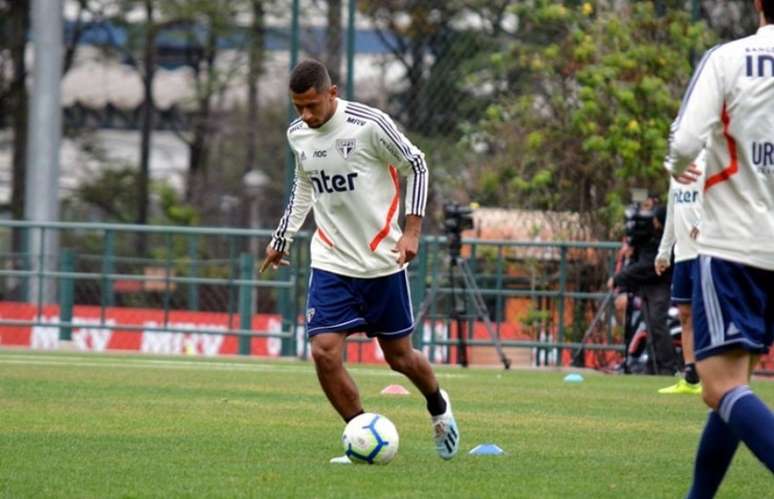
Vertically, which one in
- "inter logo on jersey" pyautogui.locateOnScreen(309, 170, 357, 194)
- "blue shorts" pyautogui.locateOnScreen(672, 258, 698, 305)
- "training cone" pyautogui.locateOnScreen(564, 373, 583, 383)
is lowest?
"training cone" pyautogui.locateOnScreen(564, 373, 583, 383)

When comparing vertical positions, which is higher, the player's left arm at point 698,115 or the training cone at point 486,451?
the player's left arm at point 698,115

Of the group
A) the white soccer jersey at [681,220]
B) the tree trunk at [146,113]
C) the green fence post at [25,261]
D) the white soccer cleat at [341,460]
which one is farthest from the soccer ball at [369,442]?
the tree trunk at [146,113]

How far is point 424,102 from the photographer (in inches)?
1137

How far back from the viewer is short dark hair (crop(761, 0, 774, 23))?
21.5 ft

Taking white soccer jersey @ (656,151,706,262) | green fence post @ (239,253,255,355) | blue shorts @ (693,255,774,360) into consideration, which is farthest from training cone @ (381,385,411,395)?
blue shorts @ (693,255,774,360)

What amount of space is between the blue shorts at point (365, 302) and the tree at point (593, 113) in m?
15.1

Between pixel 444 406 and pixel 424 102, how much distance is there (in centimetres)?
2001

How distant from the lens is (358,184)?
9148 mm

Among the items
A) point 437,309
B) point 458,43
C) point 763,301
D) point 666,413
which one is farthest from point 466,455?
point 458,43

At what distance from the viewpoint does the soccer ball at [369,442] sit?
8594mm

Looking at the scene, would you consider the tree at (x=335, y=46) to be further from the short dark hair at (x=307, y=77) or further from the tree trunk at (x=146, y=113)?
the tree trunk at (x=146, y=113)

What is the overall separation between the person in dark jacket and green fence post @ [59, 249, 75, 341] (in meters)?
6.88

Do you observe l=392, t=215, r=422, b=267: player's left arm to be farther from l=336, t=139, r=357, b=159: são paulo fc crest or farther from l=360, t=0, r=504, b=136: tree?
l=360, t=0, r=504, b=136: tree

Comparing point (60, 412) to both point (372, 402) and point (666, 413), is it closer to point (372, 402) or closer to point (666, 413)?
point (372, 402)
